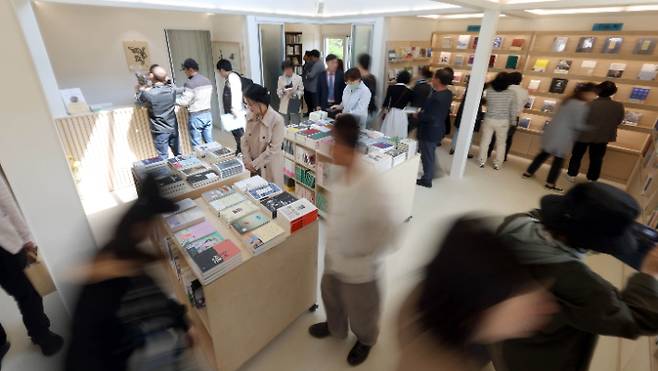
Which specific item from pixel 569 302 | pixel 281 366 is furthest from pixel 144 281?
pixel 569 302

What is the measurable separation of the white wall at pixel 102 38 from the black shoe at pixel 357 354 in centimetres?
588

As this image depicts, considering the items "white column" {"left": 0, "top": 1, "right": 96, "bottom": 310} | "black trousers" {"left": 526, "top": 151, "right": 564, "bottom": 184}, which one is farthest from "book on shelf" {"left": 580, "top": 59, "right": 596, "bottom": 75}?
"white column" {"left": 0, "top": 1, "right": 96, "bottom": 310}

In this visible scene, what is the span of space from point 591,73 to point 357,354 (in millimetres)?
6119

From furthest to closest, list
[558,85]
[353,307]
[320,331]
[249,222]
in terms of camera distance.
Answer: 1. [558,85]
2. [320,331]
3. [249,222]
4. [353,307]

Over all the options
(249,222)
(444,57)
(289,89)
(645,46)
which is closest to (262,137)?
(249,222)

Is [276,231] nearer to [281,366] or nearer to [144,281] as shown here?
[144,281]

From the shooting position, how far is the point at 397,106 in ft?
15.2

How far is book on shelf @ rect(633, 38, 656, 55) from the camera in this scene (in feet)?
15.3

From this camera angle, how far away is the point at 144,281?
4.33 feet

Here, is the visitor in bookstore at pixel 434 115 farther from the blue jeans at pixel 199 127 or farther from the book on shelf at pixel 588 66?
the blue jeans at pixel 199 127

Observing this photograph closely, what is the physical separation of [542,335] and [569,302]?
0.94ft

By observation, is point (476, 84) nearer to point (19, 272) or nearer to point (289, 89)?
point (289, 89)

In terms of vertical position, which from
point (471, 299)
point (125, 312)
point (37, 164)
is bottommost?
point (125, 312)

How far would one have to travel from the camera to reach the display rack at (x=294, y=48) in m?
8.00
